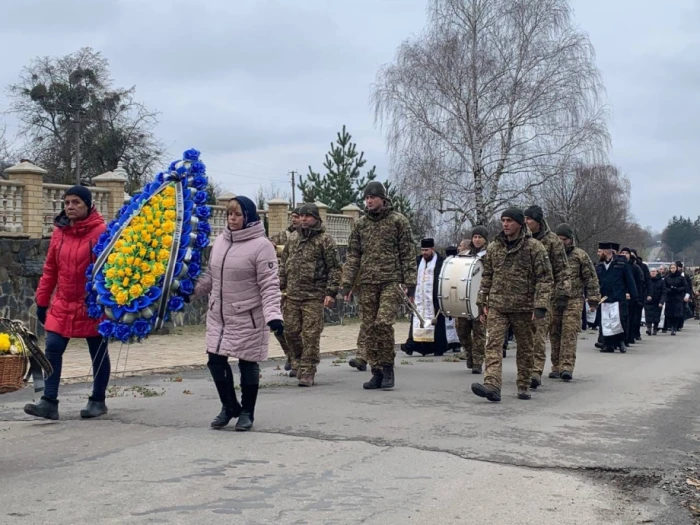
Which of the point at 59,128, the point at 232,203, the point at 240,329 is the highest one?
the point at 59,128

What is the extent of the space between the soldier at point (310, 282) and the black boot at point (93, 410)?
2886 mm

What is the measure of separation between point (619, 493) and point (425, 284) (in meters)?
9.59

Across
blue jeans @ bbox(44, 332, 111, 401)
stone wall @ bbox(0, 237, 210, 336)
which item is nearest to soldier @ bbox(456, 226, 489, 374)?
blue jeans @ bbox(44, 332, 111, 401)

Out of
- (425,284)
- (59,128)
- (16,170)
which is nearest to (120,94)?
(59,128)

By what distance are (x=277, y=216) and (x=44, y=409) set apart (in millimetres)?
16747

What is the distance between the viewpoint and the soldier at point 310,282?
1070cm

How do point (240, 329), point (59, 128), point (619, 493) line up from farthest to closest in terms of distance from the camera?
point (59, 128), point (240, 329), point (619, 493)

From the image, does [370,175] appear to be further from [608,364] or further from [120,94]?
[608,364]

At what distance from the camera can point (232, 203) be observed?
7.74 metres

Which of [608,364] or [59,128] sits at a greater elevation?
[59,128]

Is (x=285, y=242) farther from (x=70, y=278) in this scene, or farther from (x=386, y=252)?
(x=70, y=278)

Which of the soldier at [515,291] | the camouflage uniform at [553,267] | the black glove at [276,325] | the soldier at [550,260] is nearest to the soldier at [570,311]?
the soldier at [550,260]

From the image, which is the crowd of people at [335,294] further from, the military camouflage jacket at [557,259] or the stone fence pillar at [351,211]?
the stone fence pillar at [351,211]

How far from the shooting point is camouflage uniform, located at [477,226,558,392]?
9.66m
